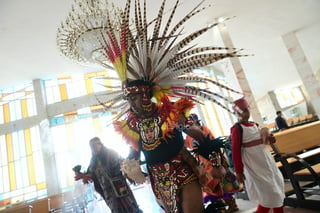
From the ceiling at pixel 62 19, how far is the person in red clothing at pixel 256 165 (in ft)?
17.0

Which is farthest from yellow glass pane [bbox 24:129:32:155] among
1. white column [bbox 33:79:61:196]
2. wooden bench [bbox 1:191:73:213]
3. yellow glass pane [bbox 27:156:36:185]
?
wooden bench [bbox 1:191:73:213]

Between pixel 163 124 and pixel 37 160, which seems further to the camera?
pixel 37 160

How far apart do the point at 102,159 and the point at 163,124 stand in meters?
1.77

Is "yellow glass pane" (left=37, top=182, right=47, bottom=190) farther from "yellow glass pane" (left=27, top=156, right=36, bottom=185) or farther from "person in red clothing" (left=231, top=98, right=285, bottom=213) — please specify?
"person in red clothing" (left=231, top=98, right=285, bottom=213)

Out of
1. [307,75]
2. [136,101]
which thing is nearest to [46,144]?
[136,101]

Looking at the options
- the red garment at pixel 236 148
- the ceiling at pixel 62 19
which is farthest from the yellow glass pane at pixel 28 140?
the red garment at pixel 236 148

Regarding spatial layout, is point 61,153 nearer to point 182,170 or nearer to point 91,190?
point 91,190

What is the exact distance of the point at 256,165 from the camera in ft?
8.49

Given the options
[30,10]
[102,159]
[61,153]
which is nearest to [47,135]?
[61,153]

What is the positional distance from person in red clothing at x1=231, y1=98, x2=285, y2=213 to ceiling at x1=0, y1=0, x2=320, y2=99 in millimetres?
5189

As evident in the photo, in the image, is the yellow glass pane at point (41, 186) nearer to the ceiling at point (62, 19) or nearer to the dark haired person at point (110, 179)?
the ceiling at point (62, 19)

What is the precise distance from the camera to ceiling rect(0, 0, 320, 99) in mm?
6174

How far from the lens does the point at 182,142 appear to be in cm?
151

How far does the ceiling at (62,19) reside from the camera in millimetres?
6174
